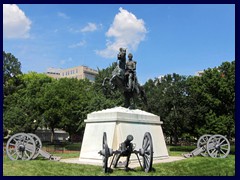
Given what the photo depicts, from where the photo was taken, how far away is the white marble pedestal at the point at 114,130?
16.9m

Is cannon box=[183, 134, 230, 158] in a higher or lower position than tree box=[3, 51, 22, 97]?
lower

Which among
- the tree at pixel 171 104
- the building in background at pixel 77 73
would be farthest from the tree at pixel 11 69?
the building in background at pixel 77 73

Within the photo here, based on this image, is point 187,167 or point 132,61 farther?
point 132,61

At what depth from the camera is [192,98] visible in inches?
1437

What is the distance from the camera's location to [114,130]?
16906 millimetres

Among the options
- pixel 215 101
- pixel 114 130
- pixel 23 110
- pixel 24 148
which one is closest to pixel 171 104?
pixel 215 101

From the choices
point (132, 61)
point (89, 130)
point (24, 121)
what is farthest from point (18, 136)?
point (24, 121)

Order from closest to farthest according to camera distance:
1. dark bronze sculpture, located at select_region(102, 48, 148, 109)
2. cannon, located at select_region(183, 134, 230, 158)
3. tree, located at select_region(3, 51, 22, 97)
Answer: dark bronze sculpture, located at select_region(102, 48, 148, 109) → cannon, located at select_region(183, 134, 230, 158) → tree, located at select_region(3, 51, 22, 97)

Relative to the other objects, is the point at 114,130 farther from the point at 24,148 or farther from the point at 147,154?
the point at 24,148

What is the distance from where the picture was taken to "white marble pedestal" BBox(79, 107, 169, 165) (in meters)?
16.9

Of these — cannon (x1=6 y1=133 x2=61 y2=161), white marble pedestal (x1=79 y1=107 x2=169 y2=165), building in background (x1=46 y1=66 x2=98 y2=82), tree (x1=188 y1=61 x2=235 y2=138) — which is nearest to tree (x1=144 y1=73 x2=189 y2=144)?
tree (x1=188 y1=61 x2=235 y2=138)

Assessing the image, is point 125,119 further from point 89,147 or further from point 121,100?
point 121,100

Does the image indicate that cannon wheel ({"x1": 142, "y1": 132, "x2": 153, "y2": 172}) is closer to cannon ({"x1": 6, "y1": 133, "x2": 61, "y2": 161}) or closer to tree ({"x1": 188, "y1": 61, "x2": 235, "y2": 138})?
cannon ({"x1": 6, "y1": 133, "x2": 61, "y2": 161})

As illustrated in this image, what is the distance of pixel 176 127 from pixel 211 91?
687 centimetres
